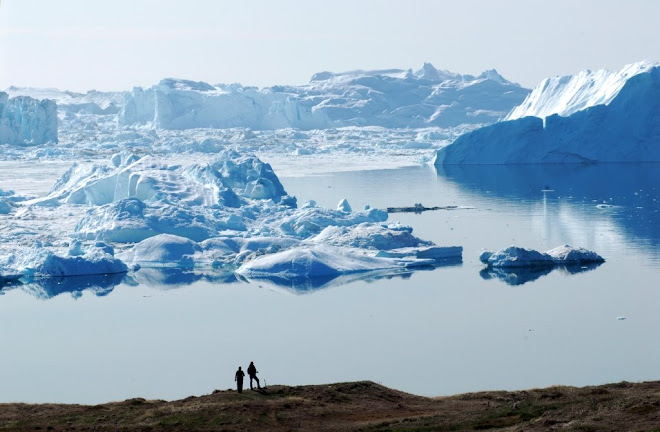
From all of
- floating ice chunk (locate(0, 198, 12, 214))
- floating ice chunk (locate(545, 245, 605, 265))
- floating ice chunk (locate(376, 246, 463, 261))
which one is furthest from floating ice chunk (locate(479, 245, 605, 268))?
floating ice chunk (locate(0, 198, 12, 214))

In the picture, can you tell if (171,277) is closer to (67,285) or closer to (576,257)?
(67,285)

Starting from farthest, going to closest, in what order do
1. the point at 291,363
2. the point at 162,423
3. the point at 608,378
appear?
the point at 291,363
the point at 608,378
the point at 162,423

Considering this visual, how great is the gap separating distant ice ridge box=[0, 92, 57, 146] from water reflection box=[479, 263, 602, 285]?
54906mm

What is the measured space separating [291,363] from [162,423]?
741cm

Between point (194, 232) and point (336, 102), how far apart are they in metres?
83.1

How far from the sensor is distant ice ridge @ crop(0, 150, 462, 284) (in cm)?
3102

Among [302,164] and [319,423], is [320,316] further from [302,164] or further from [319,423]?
[302,164]

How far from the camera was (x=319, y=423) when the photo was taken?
45.5 ft

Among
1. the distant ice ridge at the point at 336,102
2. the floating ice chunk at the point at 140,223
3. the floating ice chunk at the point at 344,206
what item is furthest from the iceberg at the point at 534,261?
the distant ice ridge at the point at 336,102

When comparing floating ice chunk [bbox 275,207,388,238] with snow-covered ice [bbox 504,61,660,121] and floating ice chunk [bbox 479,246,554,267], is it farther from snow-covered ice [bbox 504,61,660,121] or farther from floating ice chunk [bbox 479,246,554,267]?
snow-covered ice [bbox 504,61,660,121]

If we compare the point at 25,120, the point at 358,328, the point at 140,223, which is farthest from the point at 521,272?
the point at 25,120

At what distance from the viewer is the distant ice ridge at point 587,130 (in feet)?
198

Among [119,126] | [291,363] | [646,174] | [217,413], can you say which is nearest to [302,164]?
[646,174]

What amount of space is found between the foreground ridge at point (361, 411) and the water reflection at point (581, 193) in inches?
762
